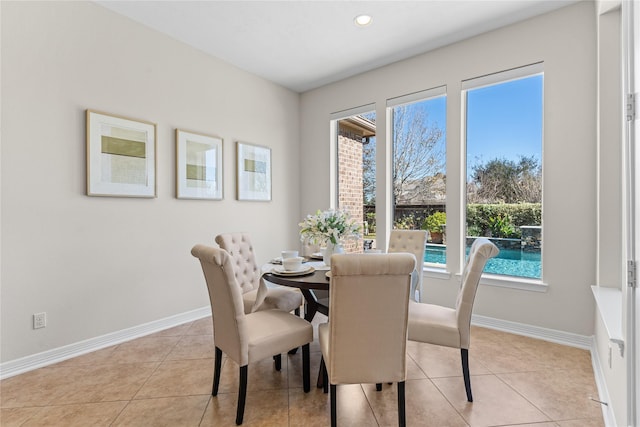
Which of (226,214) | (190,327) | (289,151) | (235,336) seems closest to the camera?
(235,336)

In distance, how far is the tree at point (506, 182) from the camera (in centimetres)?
314

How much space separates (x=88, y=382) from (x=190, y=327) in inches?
44.2

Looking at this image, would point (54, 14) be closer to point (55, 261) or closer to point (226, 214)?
point (55, 261)

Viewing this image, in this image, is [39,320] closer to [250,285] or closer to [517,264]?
[250,285]

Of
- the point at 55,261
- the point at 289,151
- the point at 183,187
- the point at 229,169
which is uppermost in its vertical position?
the point at 289,151

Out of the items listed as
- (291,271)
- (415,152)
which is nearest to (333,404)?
(291,271)

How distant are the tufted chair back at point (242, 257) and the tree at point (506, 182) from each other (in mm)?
2427

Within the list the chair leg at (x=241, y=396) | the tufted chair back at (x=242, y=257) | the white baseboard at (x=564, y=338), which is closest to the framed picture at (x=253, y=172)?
the tufted chair back at (x=242, y=257)

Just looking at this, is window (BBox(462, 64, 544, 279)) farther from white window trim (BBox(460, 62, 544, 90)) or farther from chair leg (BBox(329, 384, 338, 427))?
chair leg (BBox(329, 384, 338, 427))

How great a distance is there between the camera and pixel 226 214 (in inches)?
155

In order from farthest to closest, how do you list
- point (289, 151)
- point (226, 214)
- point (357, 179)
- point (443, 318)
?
point (289, 151), point (357, 179), point (226, 214), point (443, 318)

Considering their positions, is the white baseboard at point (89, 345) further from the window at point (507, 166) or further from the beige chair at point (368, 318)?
the window at point (507, 166)

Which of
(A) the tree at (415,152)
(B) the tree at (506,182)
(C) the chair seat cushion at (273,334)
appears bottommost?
(C) the chair seat cushion at (273,334)

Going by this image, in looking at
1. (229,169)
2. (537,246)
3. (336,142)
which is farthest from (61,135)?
(537,246)
